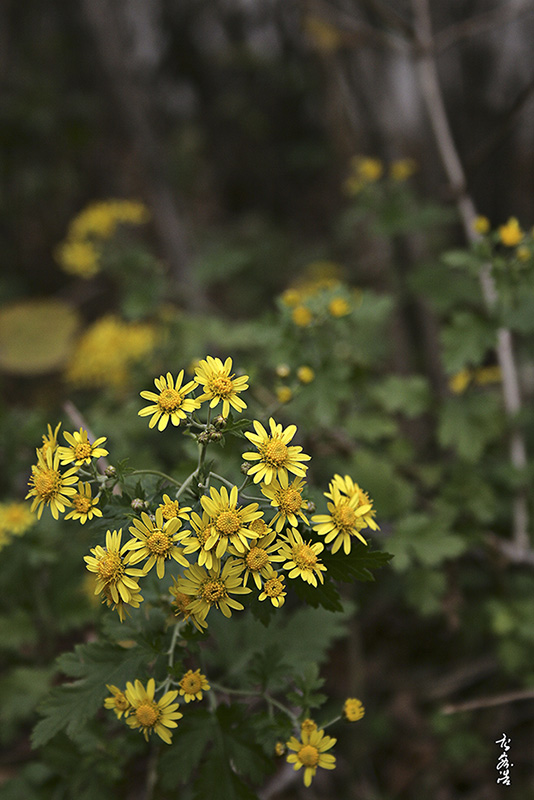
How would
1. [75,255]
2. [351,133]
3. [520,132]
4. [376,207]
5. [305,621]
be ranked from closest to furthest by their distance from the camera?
[305,621]
[376,207]
[75,255]
[351,133]
[520,132]

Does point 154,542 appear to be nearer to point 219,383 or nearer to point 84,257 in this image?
point 219,383

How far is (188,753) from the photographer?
146 cm

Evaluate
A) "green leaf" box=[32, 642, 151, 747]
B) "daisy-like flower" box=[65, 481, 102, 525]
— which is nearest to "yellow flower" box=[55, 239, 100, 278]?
"daisy-like flower" box=[65, 481, 102, 525]

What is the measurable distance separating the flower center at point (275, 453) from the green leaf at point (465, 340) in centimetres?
119

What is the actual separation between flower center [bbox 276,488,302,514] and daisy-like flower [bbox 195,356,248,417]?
0.77 feet

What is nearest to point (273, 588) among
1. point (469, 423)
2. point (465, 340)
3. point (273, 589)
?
point (273, 589)

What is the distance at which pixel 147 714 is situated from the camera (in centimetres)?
124

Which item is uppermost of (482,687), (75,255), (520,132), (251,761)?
(520,132)

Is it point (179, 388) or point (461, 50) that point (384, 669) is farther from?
point (461, 50)

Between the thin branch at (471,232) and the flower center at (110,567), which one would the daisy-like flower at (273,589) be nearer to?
the flower center at (110,567)

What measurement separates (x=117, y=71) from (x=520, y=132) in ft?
10.4

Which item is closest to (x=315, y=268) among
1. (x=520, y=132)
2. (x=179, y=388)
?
(x=520, y=132)

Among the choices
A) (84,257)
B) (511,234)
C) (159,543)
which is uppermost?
(84,257)

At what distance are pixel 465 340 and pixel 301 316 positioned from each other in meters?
0.69
